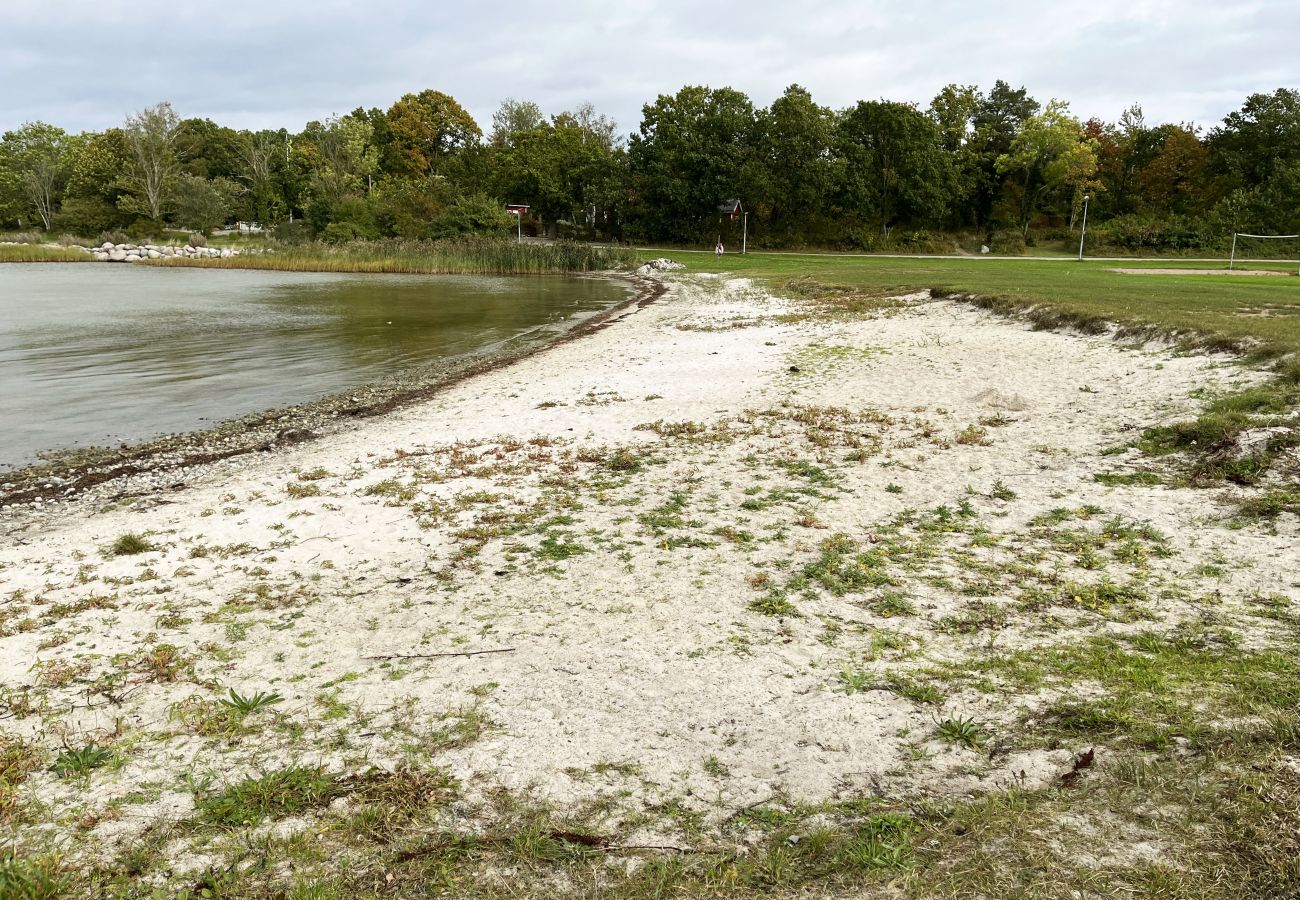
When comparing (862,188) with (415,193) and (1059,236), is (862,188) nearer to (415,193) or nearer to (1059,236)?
(1059,236)

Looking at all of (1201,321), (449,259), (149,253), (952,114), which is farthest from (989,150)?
(149,253)

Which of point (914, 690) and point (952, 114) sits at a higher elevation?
point (952, 114)

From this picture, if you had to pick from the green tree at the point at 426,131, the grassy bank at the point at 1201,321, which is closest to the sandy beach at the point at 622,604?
the grassy bank at the point at 1201,321

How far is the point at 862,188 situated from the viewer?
62.2 meters

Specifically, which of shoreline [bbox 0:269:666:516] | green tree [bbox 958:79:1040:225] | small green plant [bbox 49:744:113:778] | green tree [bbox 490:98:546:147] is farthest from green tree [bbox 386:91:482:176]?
small green plant [bbox 49:744:113:778]

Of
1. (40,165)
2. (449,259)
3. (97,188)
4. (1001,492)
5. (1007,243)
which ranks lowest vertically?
(1001,492)

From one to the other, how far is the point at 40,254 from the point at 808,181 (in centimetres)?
5966

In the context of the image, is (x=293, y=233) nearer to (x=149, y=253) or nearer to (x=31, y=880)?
(x=149, y=253)

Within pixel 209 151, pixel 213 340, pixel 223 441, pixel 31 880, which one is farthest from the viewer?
pixel 209 151

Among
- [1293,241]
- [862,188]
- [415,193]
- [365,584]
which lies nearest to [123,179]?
[415,193]

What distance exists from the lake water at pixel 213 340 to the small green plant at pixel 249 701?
8765 mm

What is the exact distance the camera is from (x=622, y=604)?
5695 millimetres

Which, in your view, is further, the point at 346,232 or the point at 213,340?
the point at 346,232

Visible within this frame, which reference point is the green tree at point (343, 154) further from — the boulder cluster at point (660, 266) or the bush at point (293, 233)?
the boulder cluster at point (660, 266)
